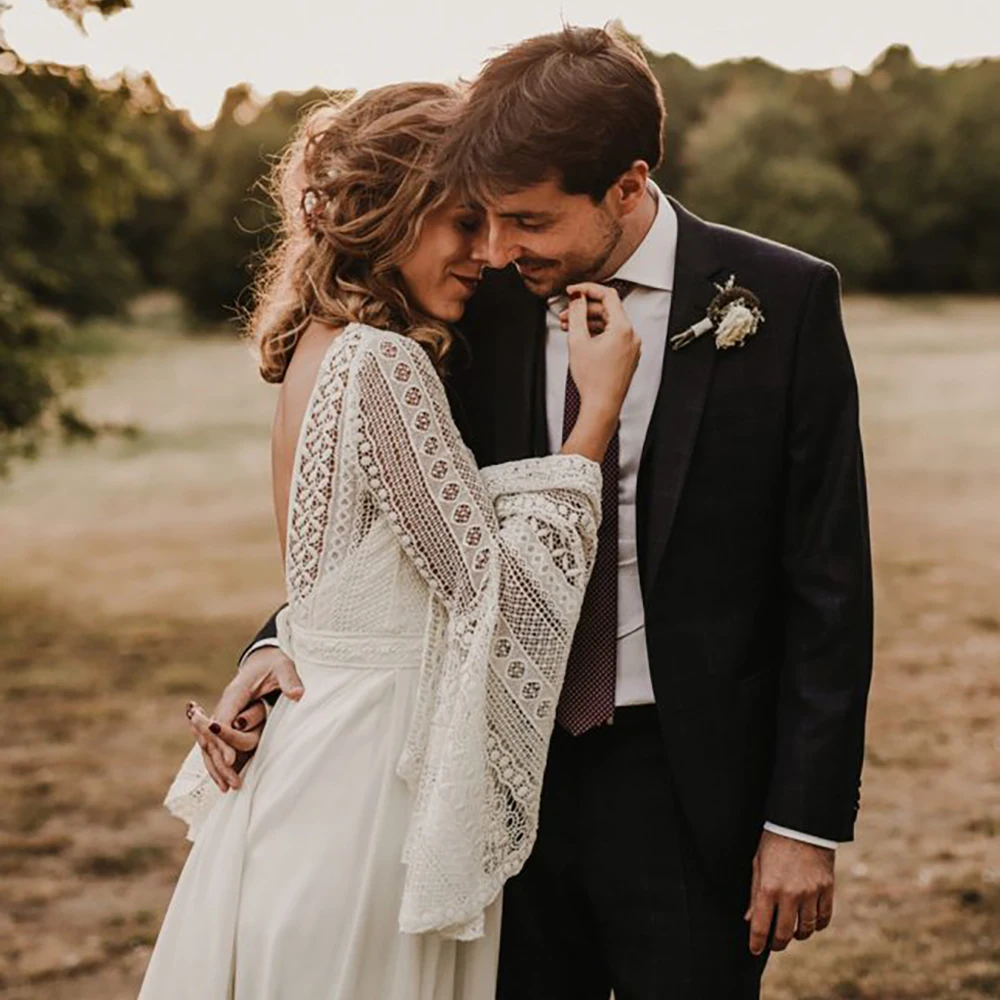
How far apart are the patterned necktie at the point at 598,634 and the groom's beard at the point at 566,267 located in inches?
6.3

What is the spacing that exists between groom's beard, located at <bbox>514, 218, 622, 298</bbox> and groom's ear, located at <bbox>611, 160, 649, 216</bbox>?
3cm

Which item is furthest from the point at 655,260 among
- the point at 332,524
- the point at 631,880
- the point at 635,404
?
the point at 631,880

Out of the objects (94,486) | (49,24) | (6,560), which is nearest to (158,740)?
→ (49,24)

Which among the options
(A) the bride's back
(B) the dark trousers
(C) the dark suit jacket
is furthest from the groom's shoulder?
(B) the dark trousers

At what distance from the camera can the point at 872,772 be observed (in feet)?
25.7

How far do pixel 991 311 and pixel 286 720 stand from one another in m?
32.0

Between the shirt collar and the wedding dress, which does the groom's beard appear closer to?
the shirt collar

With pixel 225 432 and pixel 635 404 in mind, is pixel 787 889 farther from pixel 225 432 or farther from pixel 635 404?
pixel 225 432

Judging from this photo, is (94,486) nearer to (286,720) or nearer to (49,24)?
(49,24)

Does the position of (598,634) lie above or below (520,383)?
below

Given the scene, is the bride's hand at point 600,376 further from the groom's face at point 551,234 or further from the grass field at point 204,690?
the grass field at point 204,690

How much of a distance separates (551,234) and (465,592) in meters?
0.62

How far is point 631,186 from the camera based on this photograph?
254cm

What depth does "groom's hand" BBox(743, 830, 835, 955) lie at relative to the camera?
98.8 inches
